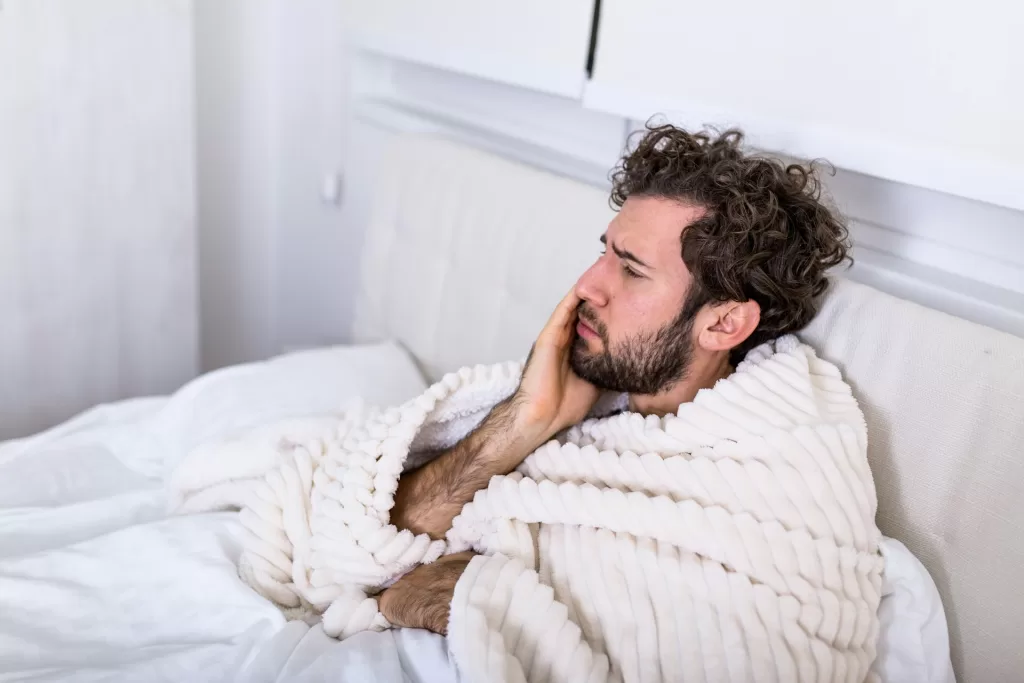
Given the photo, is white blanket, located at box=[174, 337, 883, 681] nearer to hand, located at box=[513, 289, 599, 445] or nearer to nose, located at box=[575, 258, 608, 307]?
hand, located at box=[513, 289, 599, 445]

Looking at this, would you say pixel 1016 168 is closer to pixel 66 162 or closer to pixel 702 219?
pixel 702 219

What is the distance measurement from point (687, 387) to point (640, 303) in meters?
0.15

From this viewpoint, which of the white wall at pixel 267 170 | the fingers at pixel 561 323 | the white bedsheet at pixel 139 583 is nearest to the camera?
the white bedsheet at pixel 139 583

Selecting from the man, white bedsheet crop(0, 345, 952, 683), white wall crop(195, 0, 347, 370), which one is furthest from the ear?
white wall crop(195, 0, 347, 370)

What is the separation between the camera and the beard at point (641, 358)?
1.30 metres

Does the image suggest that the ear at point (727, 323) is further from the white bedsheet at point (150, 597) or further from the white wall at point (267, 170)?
the white wall at point (267, 170)

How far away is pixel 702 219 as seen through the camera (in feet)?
4.19

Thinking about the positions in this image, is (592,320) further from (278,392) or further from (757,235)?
(278,392)

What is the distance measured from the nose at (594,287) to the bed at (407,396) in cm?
25

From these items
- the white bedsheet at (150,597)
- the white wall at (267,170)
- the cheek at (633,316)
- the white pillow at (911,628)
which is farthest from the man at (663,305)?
the white wall at (267,170)

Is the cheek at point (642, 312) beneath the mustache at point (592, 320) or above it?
above

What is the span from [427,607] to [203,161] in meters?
1.90

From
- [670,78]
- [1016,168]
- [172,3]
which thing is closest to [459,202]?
[670,78]

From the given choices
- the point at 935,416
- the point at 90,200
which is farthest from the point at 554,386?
the point at 90,200
